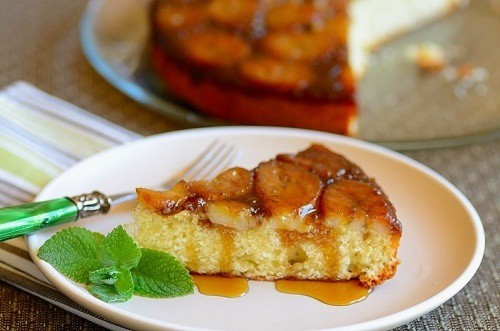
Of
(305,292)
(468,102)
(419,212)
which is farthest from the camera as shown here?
(468,102)

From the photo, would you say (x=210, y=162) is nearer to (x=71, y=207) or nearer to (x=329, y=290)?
(x=71, y=207)

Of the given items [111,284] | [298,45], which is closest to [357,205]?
[111,284]

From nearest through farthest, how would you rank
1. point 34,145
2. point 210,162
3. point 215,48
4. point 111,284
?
1. point 111,284
2. point 210,162
3. point 34,145
4. point 215,48

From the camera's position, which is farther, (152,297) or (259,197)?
(259,197)

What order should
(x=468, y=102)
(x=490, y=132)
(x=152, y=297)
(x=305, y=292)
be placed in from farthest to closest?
(x=468, y=102) → (x=490, y=132) → (x=305, y=292) → (x=152, y=297)

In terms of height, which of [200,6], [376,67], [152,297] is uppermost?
[152,297]

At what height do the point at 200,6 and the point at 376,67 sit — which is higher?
the point at 200,6

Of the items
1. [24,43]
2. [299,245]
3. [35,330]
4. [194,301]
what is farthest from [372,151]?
[24,43]

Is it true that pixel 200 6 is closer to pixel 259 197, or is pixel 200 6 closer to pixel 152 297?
pixel 259 197
